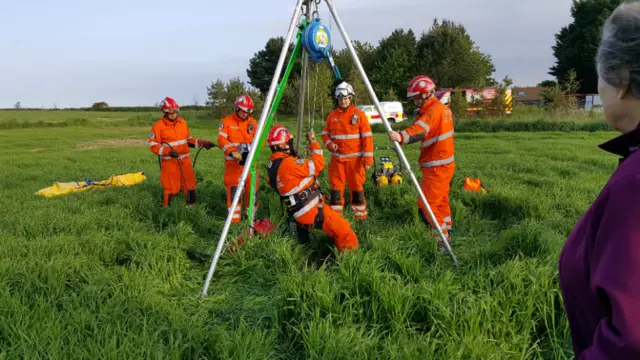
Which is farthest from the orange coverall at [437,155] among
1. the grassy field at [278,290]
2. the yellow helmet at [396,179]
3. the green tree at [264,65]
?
the green tree at [264,65]

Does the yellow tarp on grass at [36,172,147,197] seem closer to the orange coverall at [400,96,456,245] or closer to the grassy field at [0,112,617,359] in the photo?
the grassy field at [0,112,617,359]

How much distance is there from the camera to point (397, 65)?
39375 millimetres

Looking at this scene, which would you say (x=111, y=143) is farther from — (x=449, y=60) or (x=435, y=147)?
(x=449, y=60)

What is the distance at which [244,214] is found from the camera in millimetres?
6688

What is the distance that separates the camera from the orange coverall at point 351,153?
6.72 metres

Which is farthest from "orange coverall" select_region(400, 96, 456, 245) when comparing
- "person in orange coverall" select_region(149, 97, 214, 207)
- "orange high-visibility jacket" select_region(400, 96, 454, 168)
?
"person in orange coverall" select_region(149, 97, 214, 207)

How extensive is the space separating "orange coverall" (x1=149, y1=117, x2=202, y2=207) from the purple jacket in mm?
6687

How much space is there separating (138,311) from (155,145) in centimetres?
459

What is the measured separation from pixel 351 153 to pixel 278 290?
3.46 metres

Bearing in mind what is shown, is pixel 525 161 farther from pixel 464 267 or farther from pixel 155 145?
pixel 155 145

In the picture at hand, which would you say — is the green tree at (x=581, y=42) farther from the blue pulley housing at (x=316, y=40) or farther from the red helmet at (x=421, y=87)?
the blue pulley housing at (x=316, y=40)

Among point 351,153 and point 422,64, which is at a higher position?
point 422,64

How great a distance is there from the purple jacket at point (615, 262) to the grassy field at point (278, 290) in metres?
1.60

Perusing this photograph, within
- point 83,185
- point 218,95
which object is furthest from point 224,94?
point 83,185
